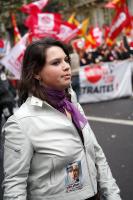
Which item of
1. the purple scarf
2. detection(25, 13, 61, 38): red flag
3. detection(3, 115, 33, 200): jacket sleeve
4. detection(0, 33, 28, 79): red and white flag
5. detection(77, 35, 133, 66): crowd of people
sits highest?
the purple scarf

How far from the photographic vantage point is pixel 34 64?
2617mm

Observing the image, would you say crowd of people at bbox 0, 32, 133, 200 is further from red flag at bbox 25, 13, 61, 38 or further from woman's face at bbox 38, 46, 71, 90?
red flag at bbox 25, 13, 61, 38

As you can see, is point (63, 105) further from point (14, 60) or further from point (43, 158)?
point (14, 60)

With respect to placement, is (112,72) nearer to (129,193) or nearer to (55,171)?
(129,193)

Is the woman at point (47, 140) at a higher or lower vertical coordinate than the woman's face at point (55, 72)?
lower

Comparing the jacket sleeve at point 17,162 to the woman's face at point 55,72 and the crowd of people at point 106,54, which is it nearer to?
the woman's face at point 55,72

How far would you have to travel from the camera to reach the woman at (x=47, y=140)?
2.49 m

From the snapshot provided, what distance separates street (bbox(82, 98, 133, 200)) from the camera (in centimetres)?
583

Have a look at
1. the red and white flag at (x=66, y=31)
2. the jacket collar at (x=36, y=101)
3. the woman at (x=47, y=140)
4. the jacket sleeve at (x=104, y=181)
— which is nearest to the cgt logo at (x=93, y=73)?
the red and white flag at (x=66, y=31)

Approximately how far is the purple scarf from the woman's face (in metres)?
0.03

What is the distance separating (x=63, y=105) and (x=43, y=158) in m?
0.32

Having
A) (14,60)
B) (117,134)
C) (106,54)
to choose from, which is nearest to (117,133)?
(117,134)

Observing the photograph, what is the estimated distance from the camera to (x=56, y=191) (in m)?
2.52

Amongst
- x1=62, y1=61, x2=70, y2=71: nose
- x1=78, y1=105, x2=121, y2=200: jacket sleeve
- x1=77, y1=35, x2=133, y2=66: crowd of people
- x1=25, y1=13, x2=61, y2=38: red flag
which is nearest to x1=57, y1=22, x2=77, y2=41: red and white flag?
x1=25, y1=13, x2=61, y2=38: red flag
